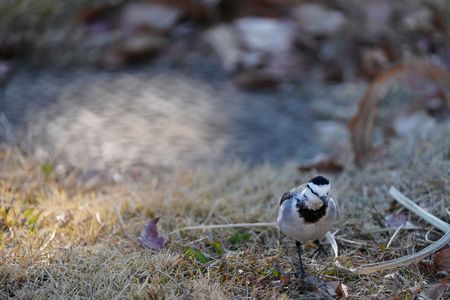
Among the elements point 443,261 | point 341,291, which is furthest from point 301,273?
point 443,261

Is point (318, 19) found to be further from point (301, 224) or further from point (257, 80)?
point (301, 224)

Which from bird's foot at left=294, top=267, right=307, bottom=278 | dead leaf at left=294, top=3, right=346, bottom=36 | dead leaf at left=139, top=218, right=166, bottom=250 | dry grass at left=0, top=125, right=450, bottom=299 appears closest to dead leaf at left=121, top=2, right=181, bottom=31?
dead leaf at left=294, top=3, right=346, bottom=36

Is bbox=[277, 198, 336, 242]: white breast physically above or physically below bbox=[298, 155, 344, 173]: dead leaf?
above

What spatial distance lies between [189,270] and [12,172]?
1.30m

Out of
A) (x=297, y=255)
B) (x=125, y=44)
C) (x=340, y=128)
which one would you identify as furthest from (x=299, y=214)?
(x=125, y=44)

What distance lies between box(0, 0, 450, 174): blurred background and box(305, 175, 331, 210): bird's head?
3.86 ft

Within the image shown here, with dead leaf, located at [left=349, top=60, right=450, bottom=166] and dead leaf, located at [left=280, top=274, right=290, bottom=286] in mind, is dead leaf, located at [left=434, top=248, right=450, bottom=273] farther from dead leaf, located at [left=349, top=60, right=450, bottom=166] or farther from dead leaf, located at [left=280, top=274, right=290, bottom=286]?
dead leaf, located at [left=349, top=60, right=450, bottom=166]

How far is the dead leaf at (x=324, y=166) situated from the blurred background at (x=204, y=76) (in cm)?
1

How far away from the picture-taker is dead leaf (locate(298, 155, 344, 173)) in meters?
3.50

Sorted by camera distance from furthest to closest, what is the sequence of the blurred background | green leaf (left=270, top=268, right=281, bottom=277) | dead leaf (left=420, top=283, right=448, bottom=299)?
the blurred background, green leaf (left=270, top=268, right=281, bottom=277), dead leaf (left=420, top=283, right=448, bottom=299)

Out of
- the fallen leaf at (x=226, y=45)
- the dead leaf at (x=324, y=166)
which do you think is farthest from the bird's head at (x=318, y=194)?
the fallen leaf at (x=226, y=45)

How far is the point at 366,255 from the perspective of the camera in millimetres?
2641

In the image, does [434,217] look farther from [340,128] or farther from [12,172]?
[12,172]

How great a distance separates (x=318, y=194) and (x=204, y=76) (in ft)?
8.96
